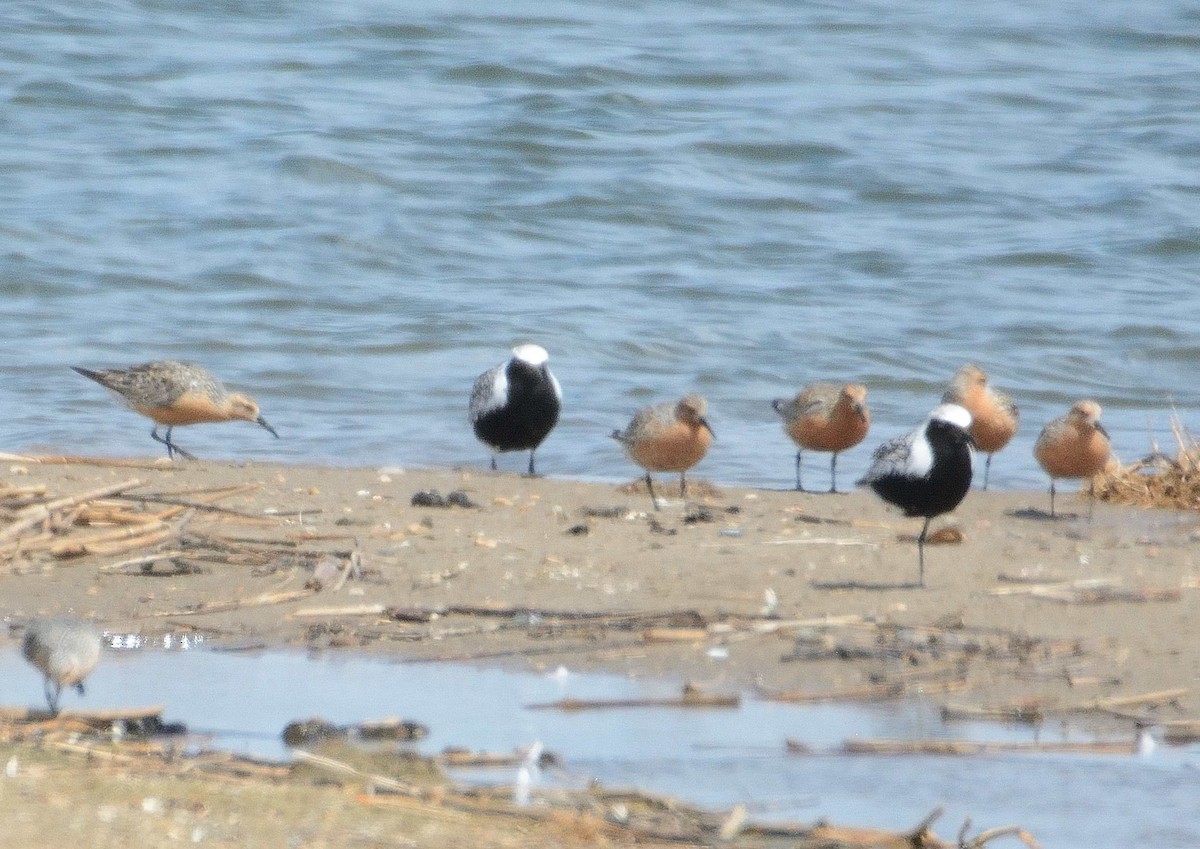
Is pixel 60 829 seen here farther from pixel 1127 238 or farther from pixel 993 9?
pixel 993 9

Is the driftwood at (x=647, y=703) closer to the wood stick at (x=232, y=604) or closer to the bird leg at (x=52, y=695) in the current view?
the bird leg at (x=52, y=695)

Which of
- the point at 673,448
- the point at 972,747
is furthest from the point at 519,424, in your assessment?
the point at 972,747

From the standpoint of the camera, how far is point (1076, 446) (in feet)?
32.6

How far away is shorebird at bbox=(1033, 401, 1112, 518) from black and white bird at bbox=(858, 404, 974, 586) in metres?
1.66

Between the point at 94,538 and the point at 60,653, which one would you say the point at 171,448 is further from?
the point at 60,653

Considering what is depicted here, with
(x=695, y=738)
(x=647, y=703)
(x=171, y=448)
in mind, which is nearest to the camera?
(x=695, y=738)

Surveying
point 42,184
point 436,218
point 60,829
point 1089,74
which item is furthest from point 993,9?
point 60,829

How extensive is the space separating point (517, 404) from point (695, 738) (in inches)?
242

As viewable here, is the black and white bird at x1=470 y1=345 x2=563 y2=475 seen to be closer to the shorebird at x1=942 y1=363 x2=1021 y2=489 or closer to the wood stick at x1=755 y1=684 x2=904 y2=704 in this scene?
the shorebird at x1=942 y1=363 x2=1021 y2=489

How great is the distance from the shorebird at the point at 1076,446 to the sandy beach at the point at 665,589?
13.8 inches

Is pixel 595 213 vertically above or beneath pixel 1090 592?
above

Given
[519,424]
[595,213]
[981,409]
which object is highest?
[595,213]

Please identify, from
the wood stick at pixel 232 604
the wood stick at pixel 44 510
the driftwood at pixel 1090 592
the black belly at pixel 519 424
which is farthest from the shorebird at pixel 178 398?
the driftwood at pixel 1090 592

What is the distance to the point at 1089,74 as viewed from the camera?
76.0ft
